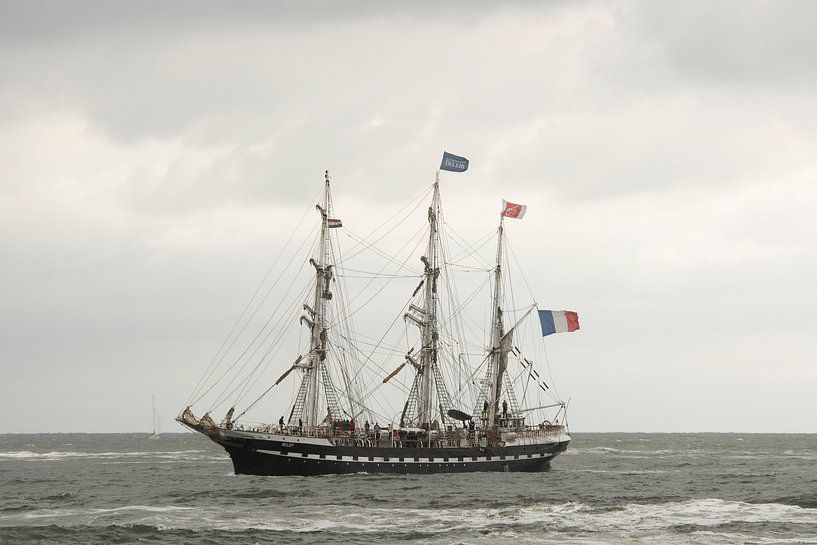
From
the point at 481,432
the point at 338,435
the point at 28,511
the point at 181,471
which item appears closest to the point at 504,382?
the point at 481,432

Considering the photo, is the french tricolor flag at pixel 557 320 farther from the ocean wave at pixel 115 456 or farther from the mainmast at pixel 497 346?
the ocean wave at pixel 115 456

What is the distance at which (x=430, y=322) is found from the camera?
92.4 m

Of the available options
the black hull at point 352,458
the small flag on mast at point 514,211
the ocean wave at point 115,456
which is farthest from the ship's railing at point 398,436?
the ocean wave at point 115,456

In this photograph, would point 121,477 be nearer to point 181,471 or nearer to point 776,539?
point 181,471

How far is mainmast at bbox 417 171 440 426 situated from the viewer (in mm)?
91438

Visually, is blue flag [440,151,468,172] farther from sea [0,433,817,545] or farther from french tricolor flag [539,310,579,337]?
sea [0,433,817,545]

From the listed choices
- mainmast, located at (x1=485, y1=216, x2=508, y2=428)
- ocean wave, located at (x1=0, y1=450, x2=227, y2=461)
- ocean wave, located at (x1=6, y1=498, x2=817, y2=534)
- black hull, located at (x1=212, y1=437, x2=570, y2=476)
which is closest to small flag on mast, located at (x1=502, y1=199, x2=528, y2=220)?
mainmast, located at (x1=485, y1=216, x2=508, y2=428)

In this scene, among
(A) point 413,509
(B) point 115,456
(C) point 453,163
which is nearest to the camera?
(A) point 413,509

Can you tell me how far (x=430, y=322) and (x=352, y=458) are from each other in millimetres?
16287

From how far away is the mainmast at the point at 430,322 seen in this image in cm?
9144

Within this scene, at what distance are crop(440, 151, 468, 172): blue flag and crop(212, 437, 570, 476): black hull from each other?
23081 mm

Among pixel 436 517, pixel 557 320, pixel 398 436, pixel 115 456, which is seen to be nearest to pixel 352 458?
pixel 398 436

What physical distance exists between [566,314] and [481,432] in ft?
40.8

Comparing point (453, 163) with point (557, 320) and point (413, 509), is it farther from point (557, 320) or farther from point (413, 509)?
point (413, 509)
